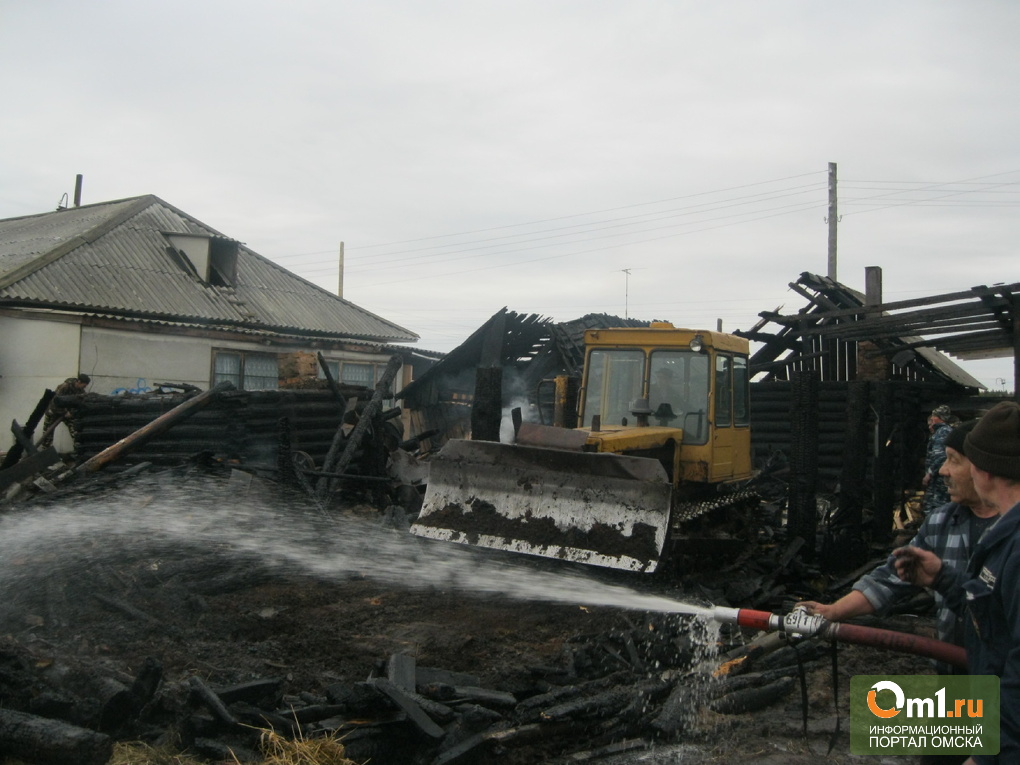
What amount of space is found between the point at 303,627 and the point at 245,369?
15625 mm

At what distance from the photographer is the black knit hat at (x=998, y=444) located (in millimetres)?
2807

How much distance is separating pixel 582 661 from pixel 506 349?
13974mm

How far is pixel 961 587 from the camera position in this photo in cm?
303

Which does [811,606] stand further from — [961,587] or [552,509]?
[552,509]

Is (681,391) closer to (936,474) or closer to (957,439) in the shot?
(936,474)

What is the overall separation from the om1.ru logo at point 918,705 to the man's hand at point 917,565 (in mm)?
470

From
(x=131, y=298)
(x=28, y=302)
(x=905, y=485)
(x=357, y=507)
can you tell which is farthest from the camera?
(x=131, y=298)

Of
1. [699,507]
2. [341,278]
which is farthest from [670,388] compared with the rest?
[341,278]

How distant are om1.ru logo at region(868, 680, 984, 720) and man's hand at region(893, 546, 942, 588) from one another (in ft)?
1.54

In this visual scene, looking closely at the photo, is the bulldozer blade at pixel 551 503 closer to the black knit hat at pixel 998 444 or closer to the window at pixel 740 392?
the window at pixel 740 392

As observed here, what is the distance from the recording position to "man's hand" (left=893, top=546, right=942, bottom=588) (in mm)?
3277

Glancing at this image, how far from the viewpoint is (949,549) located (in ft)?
12.0

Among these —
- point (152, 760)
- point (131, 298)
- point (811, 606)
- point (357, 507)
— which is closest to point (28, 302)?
point (131, 298)

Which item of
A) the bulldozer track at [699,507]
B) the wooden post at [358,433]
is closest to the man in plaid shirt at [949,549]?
the bulldozer track at [699,507]
